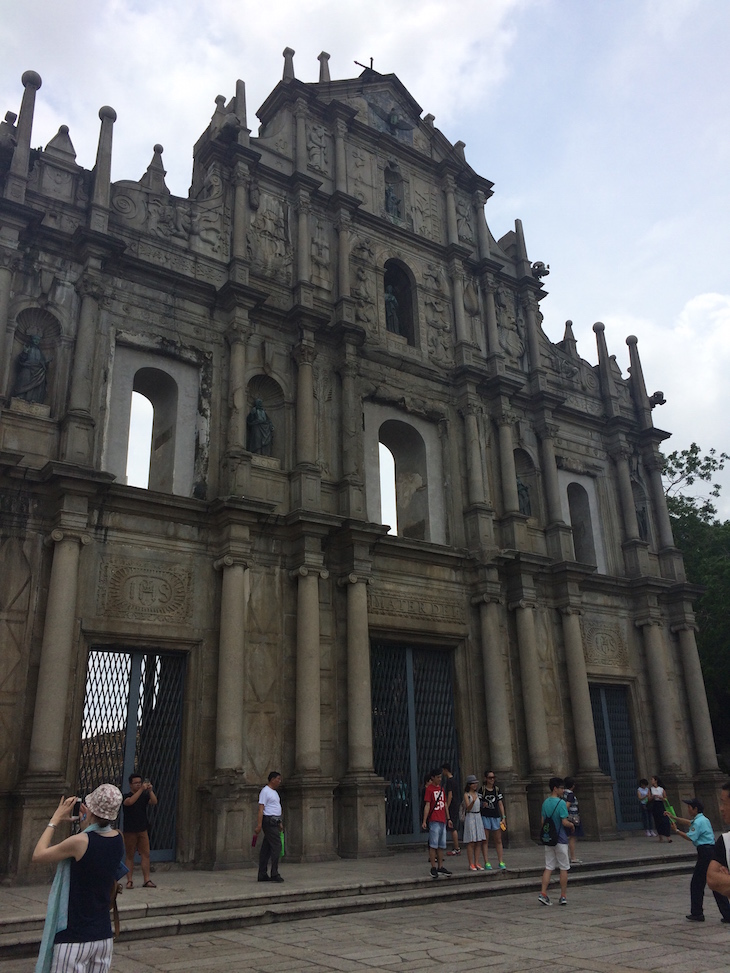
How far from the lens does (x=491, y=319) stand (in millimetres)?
21594

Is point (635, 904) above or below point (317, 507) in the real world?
below

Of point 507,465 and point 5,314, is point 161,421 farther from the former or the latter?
point 507,465

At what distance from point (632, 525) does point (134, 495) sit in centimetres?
1385

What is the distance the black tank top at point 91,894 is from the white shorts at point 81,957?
3 cm

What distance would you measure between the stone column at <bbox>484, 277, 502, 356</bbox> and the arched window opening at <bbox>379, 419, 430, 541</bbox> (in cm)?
350

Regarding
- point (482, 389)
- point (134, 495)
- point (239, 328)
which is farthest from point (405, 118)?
point (134, 495)

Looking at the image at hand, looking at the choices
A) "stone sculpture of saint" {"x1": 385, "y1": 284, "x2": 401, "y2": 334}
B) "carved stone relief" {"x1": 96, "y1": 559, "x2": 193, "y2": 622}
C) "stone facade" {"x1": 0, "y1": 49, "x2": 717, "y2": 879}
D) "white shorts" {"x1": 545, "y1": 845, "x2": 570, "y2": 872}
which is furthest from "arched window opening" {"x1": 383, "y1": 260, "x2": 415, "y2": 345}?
"white shorts" {"x1": 545, "y1": 845, "x2": 570, "y2": 872}

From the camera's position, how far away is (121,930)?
8.07 m

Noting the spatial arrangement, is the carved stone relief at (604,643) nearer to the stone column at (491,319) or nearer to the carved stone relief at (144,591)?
the stone column at (491,319)

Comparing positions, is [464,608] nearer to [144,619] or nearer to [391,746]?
[391,746]

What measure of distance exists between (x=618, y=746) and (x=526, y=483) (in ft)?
22.4

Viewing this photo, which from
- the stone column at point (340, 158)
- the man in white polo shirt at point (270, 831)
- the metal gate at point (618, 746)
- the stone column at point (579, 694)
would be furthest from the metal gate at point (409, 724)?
the stone column at point (340, 158)

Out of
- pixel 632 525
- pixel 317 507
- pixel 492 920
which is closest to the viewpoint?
pixel 492 920

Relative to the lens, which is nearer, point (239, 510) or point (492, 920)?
point (492, 920)
